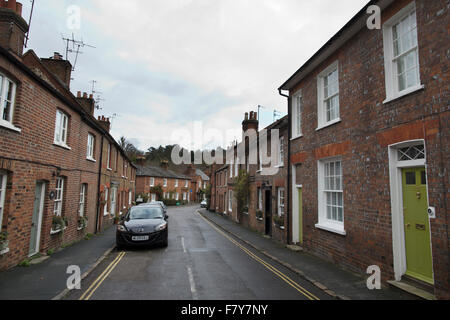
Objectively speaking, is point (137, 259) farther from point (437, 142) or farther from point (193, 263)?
point (437, 142)

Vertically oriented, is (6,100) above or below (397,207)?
above

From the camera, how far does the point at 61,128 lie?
32.3ft

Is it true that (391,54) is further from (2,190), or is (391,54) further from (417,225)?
(2,190)

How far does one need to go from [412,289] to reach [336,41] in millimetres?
6601

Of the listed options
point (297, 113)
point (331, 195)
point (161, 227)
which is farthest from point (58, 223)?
point (297, 113)

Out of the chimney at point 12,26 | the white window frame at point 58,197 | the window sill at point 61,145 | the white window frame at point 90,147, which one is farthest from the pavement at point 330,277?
the chimney at point 12,26

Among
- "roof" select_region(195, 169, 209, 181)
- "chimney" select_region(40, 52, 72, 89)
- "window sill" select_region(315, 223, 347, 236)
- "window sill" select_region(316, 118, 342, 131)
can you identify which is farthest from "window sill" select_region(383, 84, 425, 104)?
"roof" select_region(195, 169, 209, 181)

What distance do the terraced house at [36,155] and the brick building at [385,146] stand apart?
8619mm

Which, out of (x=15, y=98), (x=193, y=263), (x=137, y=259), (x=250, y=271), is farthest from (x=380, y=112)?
(x=15, y=98)

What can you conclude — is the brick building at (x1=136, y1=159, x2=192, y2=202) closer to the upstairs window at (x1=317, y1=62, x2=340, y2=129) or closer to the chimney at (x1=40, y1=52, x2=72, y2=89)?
the chimney at (x1=40, y1=52, x2=72, y2=89)

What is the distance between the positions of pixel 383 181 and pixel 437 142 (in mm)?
1546

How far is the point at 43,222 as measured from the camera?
8.62 meters

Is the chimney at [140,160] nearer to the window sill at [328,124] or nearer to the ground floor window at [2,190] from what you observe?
the ground floor window at [2,190]

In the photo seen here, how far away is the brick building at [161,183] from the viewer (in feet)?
148
